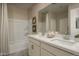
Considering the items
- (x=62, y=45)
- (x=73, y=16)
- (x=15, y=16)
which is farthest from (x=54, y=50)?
(x=15, y=16)

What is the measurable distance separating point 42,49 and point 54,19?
1.52ft

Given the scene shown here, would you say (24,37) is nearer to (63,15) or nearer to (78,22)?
(63,15)

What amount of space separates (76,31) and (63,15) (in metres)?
0.27

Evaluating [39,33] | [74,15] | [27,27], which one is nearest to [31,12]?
[27,27]

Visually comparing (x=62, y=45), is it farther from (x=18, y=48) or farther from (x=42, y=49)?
(x=18, y=48)

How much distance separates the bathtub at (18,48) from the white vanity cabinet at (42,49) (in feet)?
0.32

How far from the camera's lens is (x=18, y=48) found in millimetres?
1391

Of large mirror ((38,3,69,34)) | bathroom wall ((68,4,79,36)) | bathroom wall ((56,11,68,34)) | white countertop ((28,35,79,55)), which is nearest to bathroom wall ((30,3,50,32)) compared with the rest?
large mirror ((38,3,69,34))

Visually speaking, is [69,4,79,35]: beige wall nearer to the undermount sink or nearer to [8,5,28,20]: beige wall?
the undermount sink

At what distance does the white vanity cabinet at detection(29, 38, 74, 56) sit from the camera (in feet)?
3.81

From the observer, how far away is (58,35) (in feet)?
4.30

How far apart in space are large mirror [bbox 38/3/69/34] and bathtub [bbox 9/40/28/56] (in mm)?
351

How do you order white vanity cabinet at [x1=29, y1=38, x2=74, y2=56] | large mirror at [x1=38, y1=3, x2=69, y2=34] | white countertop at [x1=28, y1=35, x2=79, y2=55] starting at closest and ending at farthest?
white countertop at [x1=28, y1=35, x2=79, y2=55], white vanity cabinet at [x1=29, y1=38, x2=74, y2=56], large mirror at [x1=38, y1=3, x2=69, y2=34]

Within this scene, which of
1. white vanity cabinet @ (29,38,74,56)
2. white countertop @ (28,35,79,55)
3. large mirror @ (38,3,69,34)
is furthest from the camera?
large mirror @ (38,3,69,34)
